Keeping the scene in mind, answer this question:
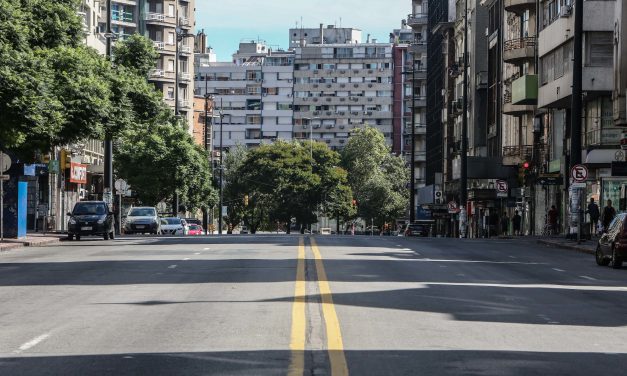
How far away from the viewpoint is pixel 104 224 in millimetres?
53219

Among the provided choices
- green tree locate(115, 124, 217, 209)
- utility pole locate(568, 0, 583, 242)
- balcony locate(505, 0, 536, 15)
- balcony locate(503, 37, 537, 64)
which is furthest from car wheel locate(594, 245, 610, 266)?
green tree locate(115, 124, 217, 209)

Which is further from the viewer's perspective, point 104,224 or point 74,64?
point 104,224

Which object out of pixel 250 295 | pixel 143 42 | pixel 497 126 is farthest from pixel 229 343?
pixel 497 126

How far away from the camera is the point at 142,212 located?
72.9m

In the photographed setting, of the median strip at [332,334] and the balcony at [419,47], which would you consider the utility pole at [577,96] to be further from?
the balcony at [419,47]

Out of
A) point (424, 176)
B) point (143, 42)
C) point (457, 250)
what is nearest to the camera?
point (457, 250)

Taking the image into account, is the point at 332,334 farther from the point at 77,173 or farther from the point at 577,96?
the point at 77,173

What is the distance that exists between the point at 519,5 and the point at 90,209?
1375 inches

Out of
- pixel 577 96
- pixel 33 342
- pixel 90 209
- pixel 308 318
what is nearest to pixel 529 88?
pixel 577 96

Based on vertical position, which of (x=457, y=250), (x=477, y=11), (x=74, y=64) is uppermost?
(x=477, y=11)

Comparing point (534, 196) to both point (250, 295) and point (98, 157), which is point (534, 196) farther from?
point (250, 295)

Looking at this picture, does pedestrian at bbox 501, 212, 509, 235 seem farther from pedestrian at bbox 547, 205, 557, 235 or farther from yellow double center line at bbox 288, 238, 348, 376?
yellow double center line at bbox 288, 238, 348, 376

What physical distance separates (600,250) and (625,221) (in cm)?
176

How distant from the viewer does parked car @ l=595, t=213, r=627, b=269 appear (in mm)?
33188
